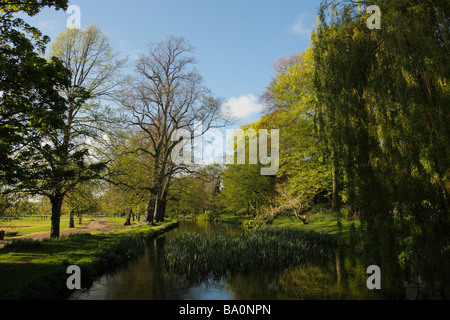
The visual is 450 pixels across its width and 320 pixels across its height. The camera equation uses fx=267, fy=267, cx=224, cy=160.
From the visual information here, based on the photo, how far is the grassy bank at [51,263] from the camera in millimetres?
6148

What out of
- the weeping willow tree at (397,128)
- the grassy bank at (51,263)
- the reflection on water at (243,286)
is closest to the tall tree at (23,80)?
the grassy bank at (51,263)

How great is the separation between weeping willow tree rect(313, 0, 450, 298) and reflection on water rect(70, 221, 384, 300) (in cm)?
205

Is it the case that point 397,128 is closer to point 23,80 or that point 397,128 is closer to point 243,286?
point 243,286

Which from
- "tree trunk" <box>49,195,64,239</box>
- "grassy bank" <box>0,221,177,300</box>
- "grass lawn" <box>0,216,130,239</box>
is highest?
"tree trunk" <box>49,195,64,239</box>

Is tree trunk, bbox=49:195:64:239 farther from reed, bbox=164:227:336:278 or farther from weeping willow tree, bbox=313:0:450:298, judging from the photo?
weeping willow tree, bbox=313:0:450:298

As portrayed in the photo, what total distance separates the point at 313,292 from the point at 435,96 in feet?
18.6

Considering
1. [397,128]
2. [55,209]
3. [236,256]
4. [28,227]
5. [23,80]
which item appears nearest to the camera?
[397,128]

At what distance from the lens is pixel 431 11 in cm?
618

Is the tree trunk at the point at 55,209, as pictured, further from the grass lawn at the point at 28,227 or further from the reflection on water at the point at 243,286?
the reflection on water at the point at 243,286

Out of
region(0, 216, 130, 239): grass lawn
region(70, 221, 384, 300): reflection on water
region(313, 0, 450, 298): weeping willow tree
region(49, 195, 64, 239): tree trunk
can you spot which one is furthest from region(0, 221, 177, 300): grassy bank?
Result: region(313, 0, 450, 298): weeping willow tree

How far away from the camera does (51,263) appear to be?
813 cm

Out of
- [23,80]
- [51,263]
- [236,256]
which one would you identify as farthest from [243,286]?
[23,80]

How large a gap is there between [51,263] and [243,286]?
5.88 meters

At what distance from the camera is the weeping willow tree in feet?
17.6
